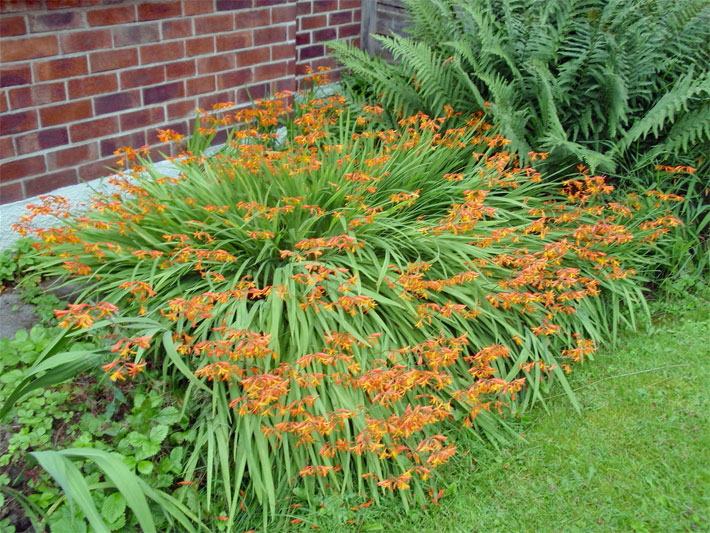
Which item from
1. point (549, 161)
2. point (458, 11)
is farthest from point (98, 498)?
point (458, 11)

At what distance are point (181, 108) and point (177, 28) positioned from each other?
1.42 ft

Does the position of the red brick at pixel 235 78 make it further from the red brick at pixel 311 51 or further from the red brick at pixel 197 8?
the red brick at pixel 311 51

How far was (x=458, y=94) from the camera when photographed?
408 cm

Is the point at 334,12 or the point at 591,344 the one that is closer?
the point at 591,344

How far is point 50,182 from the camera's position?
3268mm

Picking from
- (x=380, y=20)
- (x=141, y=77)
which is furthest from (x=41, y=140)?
(x=380, y=20)

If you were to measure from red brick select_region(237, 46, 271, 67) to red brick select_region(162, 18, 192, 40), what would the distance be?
15.9 inches

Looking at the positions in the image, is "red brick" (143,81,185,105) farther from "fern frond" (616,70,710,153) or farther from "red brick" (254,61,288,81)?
"fern frond" (616,70,710,153)

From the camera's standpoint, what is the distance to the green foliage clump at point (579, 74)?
3.57 metres

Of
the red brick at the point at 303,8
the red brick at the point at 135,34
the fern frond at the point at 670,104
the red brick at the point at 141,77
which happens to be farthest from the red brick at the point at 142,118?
the fern frond at the point at 670,104

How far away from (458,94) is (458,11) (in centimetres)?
56

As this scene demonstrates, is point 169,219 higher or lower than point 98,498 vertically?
higher

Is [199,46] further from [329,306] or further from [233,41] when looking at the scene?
[329,306]

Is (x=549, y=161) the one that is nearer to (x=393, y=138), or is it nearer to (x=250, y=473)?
(x=393, y=138)
